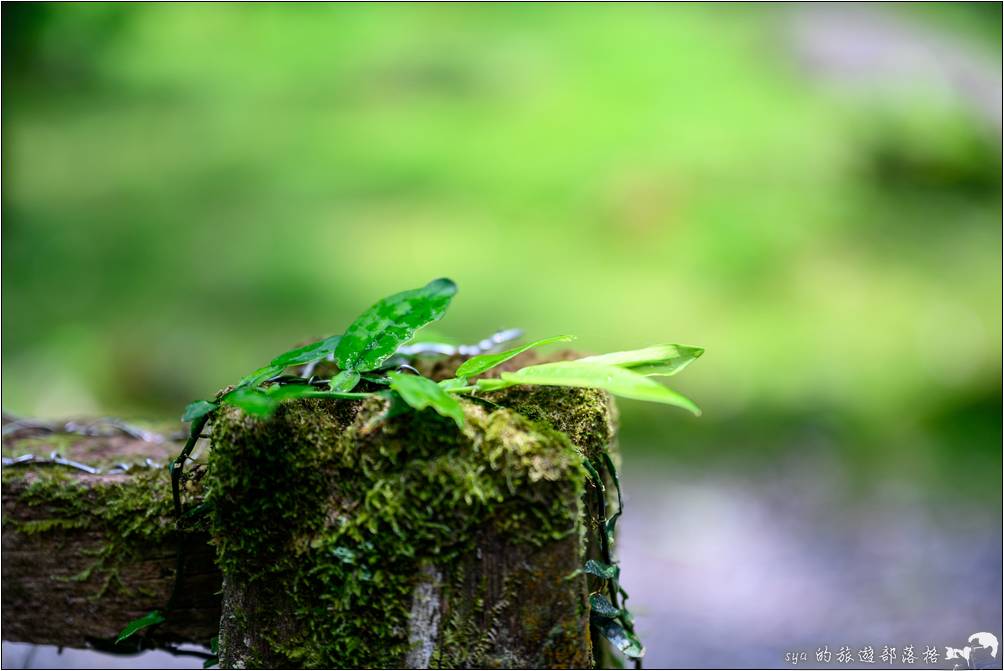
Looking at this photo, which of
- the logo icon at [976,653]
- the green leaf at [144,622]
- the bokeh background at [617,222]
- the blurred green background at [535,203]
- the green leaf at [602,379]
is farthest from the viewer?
the blurred green background at [535,203]

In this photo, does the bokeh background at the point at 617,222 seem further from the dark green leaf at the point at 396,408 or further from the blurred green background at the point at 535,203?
the dark green leaf at the point at 396,408

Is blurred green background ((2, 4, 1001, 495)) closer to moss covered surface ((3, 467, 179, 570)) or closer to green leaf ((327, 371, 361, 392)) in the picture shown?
moss covered surface ((3, 467, 179, 570))

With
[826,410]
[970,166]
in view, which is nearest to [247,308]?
[826,410]

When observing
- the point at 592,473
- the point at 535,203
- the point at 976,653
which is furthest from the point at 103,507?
the point at 535,203

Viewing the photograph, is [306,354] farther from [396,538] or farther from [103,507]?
[103,507]

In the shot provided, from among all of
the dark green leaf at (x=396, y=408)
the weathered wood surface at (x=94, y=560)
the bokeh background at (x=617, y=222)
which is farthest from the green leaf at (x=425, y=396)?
the bokeh background at (x=617, y=222)

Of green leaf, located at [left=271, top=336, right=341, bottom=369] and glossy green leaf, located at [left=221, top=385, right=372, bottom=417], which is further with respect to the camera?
green leaf, located at [left=271, top=336, right=341, bottom=369]

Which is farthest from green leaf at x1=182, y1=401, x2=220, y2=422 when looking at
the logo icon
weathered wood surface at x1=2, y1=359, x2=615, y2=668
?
the logo icon

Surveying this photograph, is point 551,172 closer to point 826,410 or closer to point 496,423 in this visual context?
point 826,410
